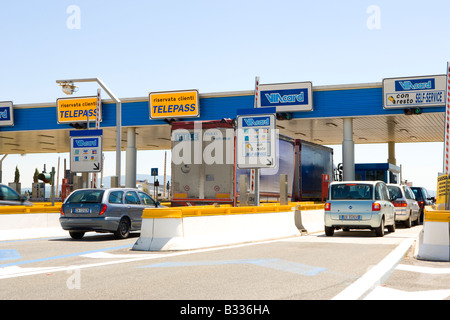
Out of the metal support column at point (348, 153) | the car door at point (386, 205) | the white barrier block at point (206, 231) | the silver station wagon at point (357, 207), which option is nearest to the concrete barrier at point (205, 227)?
the white barrier block at point (206, 231)

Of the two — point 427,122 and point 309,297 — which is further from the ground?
point 427,122

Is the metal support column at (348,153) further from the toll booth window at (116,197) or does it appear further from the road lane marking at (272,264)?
the road lane marking at (272,264)

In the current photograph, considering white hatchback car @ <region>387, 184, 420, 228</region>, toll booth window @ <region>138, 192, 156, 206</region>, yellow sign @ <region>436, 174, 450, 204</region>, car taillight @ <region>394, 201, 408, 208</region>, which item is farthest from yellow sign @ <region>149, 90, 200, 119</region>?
yellow sign @ <region>436, 174, 450, 204</region>

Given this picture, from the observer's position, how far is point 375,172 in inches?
1261

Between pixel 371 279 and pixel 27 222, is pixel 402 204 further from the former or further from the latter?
pixel 371 279

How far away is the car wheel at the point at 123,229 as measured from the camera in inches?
622

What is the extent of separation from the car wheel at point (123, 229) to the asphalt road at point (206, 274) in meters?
2.69

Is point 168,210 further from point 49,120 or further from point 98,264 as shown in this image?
point 49,120

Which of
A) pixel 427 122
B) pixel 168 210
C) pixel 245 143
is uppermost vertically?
pixel 427 122

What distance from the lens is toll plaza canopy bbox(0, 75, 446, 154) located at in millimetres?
28989

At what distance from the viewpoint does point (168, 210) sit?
479 inches

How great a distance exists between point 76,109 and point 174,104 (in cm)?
652

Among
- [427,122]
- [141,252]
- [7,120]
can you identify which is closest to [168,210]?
[141,252]

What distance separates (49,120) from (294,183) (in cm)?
1840
